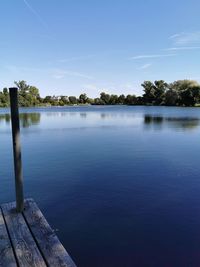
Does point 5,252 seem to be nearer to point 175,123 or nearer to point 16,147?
point 16,147

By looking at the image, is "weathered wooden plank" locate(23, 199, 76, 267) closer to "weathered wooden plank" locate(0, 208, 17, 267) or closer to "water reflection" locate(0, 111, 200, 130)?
"weathered wooden plank" locate(0, 208, 17, 267)

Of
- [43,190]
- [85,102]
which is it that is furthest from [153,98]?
[43,190]

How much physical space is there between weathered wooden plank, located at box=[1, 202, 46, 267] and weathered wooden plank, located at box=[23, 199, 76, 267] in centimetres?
7

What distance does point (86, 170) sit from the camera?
331 inches

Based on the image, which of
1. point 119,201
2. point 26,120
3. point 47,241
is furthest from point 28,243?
point 26,120

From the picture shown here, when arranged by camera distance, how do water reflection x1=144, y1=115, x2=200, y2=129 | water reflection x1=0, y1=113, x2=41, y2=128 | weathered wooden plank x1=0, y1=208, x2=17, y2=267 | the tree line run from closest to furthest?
weathered wooden plank x1=0, y1=208, x2=17, y2=267 < water reflection x1=144, y1=115, x2=200, y2=129 < water reflection x1=0, y1=113, x2=41, y2=128 < the tree line

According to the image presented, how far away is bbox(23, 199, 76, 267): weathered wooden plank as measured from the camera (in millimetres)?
2699

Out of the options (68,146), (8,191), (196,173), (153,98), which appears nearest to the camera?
(8,191)

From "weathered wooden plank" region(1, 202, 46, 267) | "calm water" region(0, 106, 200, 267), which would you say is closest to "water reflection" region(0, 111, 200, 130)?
"calm water" region(0, 106, 200, 267)

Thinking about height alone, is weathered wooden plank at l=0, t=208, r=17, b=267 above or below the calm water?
above

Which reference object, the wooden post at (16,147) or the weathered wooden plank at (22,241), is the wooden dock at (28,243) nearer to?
the weathered wooden plank at (22,241)

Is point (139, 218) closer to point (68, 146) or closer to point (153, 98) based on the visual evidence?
point (68, 146)

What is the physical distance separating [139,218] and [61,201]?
1793mm

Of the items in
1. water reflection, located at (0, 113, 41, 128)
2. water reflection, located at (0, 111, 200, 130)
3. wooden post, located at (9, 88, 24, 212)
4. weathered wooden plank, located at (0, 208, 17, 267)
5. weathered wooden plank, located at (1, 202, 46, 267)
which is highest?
wooden post, located at (9, 88, 24, 212)
